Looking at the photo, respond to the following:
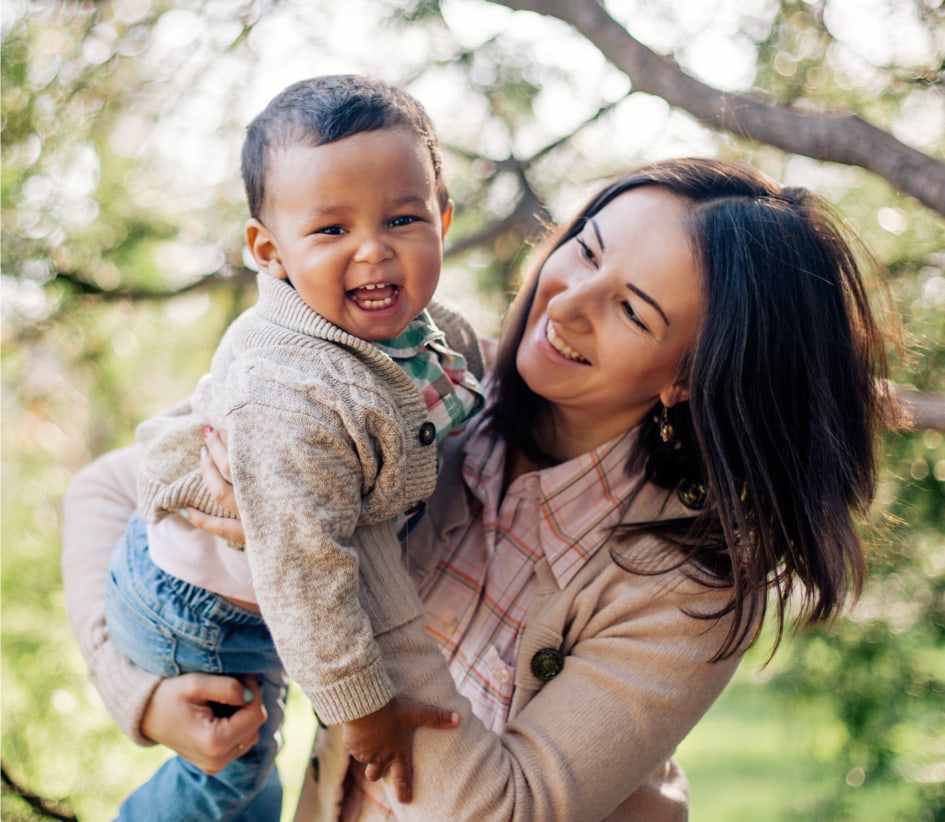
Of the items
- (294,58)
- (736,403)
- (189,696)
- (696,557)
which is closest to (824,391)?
(736,403)

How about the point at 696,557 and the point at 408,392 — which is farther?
the point at 696,557

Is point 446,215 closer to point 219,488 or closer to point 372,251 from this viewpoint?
point 372,251

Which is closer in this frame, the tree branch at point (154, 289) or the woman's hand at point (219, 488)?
the woman's hand at point (219, 488)

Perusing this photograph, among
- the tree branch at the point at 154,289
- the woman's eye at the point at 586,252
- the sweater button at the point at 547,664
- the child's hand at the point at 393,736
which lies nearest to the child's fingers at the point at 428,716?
the child's hand at the point at 393,736

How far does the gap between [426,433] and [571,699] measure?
44 cm

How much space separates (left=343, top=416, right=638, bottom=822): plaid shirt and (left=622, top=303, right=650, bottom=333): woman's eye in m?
0.23

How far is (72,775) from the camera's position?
86.5 inches

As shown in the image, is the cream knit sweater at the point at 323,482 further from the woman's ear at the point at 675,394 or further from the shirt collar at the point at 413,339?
the woman's ear at the point at 675,394

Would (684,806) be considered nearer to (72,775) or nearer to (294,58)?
(72,775)

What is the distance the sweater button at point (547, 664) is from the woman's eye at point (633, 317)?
52 cm

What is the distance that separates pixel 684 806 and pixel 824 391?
73 cm

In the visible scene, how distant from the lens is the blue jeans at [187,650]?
1.45 m

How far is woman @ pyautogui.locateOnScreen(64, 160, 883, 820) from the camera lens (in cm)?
132

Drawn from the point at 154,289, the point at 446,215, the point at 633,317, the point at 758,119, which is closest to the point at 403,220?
the point at 446,215
